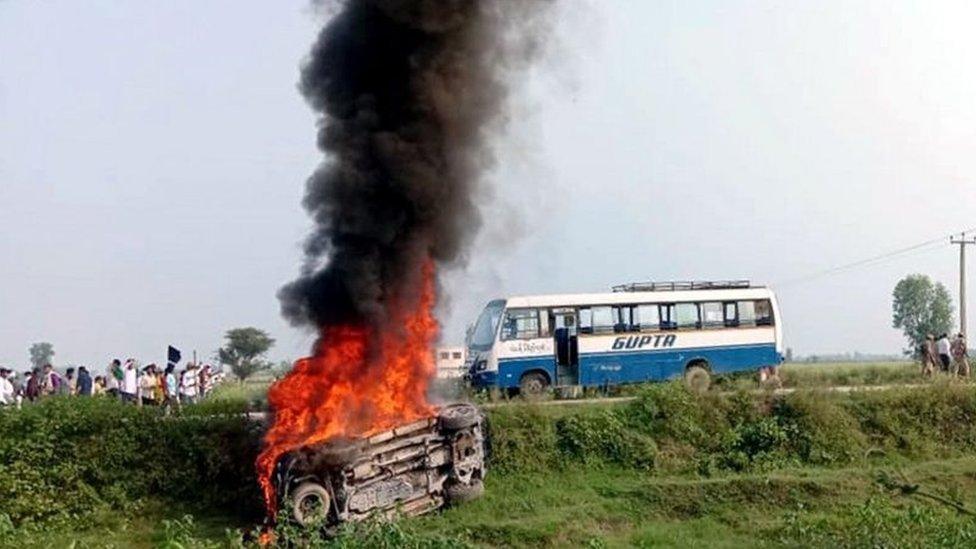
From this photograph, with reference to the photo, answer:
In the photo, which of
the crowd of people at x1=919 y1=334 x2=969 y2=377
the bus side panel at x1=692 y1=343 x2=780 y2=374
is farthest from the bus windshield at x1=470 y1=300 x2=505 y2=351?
the crowd of people at x1=919 y1=334 x2=969 y2=377

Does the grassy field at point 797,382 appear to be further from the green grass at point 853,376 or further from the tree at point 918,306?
the tree at point 918,306

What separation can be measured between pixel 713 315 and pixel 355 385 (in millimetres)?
15009

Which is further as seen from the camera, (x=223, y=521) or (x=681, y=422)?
(x=681, y=422)

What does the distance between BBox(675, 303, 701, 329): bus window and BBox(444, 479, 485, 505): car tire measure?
12.6m

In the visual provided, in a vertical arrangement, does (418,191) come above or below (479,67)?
below

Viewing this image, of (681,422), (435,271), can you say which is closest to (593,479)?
(681,422)

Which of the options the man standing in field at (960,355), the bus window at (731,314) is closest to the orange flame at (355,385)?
the bus window at (731,314)

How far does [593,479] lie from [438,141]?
7.34 metres

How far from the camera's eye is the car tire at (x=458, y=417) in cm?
1809

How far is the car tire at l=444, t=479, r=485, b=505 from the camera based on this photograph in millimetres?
18328

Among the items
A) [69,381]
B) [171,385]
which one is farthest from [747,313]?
[69,381]

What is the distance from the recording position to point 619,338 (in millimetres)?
29422

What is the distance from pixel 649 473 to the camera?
21.5m

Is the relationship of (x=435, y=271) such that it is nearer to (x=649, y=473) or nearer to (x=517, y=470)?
(x=517, y=470)
